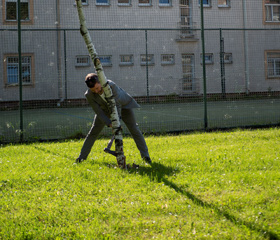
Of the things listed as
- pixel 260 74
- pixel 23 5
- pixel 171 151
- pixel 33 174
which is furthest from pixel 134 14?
pixel 33 174

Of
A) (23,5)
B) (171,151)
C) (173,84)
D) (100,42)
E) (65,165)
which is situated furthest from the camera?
(23,5)

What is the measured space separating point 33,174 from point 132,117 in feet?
6.26

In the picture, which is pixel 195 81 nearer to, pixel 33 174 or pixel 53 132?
pixel 53 132

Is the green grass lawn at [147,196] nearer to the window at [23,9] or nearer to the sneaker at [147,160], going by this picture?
the sneaker at [147,160]

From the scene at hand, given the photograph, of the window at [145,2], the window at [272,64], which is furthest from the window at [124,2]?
the window at [272,64]

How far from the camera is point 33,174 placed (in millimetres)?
5980

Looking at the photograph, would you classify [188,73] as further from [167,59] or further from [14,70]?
[14,70]

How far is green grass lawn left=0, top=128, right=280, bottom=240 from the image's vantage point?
12.1 feet

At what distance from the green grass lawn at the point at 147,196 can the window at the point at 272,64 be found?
5.84 m

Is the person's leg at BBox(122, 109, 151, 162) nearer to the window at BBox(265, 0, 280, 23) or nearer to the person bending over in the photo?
the person bending over

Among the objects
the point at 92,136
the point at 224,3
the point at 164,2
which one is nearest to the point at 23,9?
the point at 164,2

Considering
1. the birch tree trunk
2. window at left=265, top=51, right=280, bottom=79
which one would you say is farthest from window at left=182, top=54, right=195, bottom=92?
the birch tree trunk

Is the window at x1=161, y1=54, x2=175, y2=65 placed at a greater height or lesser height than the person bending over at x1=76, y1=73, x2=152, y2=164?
greater

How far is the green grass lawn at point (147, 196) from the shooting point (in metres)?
3.69
